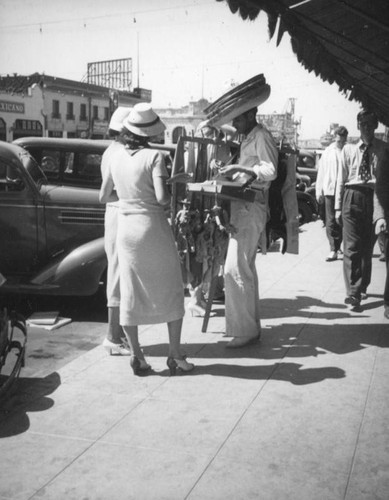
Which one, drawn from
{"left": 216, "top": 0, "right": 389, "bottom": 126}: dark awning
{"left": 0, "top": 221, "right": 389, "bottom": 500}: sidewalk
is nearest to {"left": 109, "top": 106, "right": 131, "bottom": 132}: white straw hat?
{"left": 216, "top": 0, "right": 389, "bottom": 126}: dark awning

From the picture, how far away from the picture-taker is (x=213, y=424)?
11.6ft

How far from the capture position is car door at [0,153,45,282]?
6539 millimetres

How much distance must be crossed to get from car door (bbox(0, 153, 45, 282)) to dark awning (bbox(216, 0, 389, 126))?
11.0 feet

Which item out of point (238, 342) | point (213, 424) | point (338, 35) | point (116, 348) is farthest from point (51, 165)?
point (213, 424)

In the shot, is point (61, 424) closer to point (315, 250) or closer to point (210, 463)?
point (210, 463)

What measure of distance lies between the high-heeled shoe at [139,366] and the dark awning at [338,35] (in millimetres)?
2522

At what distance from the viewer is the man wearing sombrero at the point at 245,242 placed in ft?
16.1

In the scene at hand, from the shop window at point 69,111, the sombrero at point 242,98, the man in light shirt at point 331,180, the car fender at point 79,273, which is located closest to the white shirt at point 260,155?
the sombrero at point 242,98

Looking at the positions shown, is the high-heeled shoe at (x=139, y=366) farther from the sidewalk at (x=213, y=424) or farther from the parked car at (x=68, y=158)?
the parked car at (x=68, y=158)

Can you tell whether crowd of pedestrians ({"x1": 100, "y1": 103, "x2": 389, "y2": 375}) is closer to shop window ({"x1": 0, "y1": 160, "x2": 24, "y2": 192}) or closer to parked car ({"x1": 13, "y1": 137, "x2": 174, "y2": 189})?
shop window ({"x1": 0, "y1": 160, "x2": 24, "y2": 192})

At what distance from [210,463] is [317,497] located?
60 cm

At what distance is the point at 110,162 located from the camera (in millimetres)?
4312

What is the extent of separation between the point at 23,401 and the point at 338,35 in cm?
380

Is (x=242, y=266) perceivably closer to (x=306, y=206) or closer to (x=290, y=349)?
(x=290, y=349)
